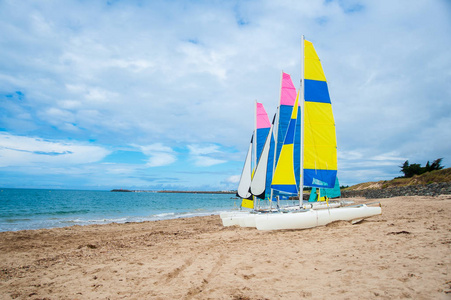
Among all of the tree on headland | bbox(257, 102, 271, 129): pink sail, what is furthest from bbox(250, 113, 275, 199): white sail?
the tree on headland

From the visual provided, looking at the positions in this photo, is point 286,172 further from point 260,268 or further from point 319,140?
point 260,268

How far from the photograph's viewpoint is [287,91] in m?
15.9

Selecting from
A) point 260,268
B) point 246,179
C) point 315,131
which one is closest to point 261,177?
point 246,179

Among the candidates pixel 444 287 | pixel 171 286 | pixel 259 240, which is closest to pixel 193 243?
pixel 259 240

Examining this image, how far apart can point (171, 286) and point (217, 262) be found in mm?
1734

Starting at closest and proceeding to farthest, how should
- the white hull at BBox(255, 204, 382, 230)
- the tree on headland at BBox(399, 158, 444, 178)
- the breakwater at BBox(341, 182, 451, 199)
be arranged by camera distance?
the white hull at BBox(255, 204, 382, 230) < the breakwater at BBox(341, 182, 451, 199) < the tree on headland at BBox(399, 158, 444, 178)

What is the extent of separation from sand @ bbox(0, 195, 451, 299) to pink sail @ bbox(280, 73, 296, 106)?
871 cm

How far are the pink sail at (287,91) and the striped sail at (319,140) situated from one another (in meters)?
3.22

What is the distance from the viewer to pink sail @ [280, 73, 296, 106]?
619 inches

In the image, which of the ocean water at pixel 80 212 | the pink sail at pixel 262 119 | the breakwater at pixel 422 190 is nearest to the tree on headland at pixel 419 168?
the breakwater at pixel 422 190

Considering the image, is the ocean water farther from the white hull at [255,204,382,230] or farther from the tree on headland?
the tree on headland

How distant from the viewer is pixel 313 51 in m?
12.8

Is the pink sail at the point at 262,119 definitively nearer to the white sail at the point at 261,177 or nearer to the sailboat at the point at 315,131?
the white sail at the point at 261,177

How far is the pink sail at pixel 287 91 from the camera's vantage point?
15.7 metres
